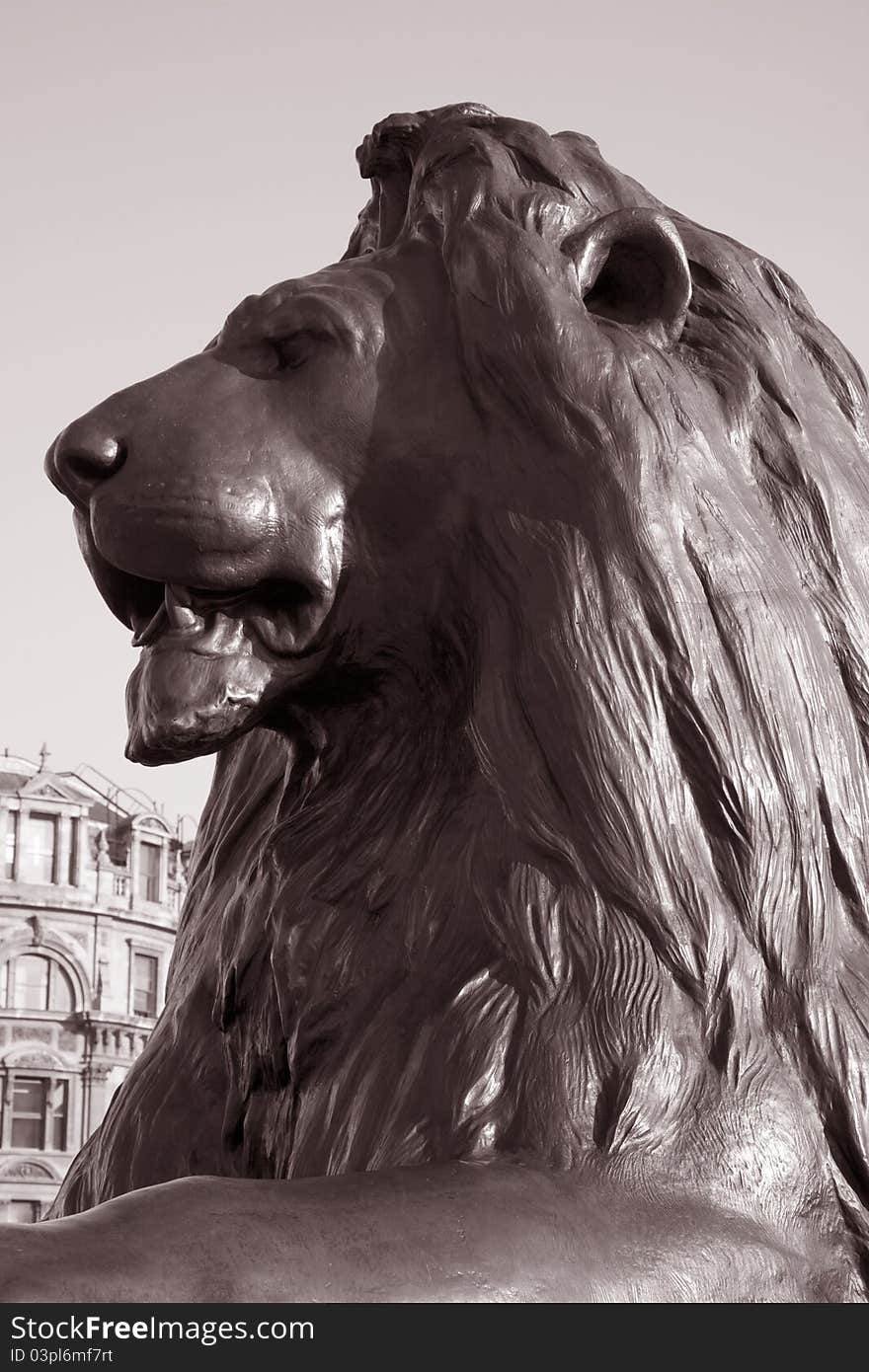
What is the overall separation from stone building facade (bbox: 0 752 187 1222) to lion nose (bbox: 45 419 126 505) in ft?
68.7

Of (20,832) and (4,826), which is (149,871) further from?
(4,826)

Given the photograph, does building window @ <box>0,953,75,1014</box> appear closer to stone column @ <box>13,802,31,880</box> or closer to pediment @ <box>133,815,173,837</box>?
stone column @ <box>13,802,31,880</box>

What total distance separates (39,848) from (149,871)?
1532 millimetres

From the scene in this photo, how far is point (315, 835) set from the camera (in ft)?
5.12

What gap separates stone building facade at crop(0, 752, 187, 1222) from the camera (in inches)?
867

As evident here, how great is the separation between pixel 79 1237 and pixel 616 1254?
0.35 metres

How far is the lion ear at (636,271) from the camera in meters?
1.52

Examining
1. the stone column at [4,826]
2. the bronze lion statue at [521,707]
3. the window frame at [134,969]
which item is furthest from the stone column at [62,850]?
the bronze lion statue at [521,707]

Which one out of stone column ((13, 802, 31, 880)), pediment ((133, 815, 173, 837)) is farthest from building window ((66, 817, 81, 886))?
pediment ((133, 815, 173, 837))

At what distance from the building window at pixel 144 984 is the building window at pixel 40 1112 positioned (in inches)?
58.2

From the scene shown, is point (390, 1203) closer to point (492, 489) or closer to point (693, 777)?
point (693, 777)

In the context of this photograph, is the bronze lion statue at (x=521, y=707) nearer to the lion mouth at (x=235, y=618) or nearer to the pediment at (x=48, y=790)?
the lion mouth at (x=235, y=618)

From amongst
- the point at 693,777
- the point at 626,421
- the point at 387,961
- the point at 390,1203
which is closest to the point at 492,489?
the point at 626,421

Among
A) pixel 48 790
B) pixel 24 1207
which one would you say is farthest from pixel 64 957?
pixel 24 1207
